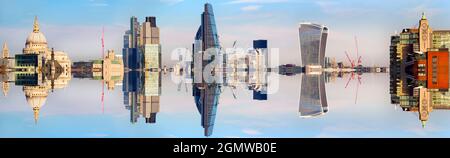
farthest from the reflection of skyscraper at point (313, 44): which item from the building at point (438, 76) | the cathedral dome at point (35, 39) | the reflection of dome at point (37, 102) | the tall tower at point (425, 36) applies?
the reflection of dome at point (37, 102)

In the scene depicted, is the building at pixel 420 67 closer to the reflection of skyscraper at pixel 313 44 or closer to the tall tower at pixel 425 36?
the tall tower at pixel 425 36

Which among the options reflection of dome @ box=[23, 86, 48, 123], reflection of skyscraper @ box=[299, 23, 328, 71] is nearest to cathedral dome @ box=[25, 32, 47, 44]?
reflection of skyscraper @ box=[299, 23, 328, 71]

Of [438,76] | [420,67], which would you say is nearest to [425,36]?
[420,67]

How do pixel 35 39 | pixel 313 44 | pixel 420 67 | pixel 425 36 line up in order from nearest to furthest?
pixel 420 67, pixel 425 36, pixel 313 44, pixel 35 39

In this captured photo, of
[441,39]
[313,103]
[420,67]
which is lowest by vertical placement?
[313,103]

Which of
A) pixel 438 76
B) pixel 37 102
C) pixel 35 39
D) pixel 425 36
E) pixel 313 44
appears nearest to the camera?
pixel 37 102

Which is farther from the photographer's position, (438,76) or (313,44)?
(313,44)

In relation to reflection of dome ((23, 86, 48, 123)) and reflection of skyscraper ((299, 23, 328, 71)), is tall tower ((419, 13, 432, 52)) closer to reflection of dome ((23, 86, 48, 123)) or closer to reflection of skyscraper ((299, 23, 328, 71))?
reflection of skyscraper ((299, 23, 328, 71))

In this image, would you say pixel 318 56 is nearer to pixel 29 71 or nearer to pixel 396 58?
pixel 396 58

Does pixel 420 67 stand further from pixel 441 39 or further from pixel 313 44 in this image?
pixel 313 44
